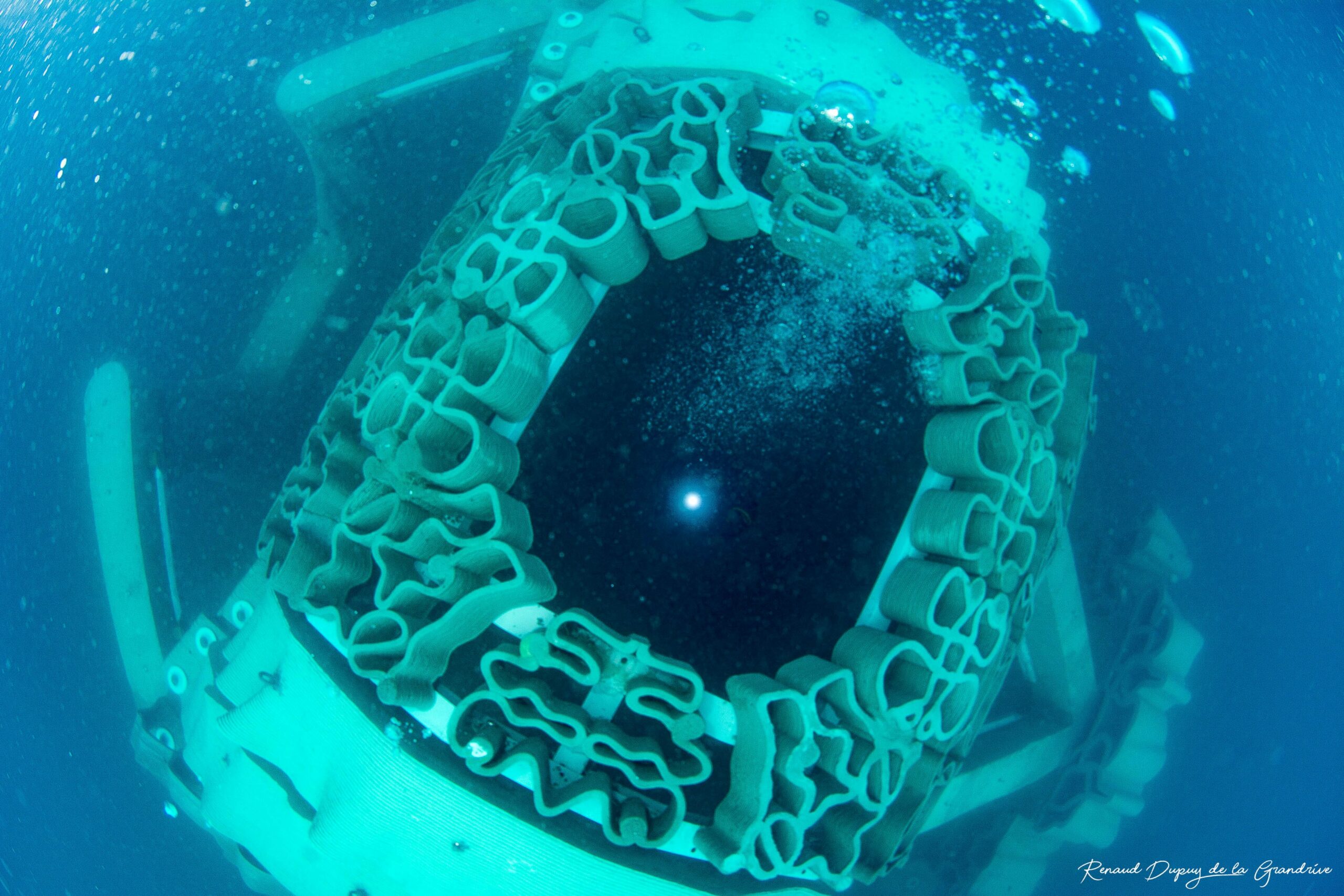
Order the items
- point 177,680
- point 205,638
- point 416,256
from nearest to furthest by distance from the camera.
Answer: point 205,638 < point 177,680 < point 416,256

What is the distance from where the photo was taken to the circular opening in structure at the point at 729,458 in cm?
259

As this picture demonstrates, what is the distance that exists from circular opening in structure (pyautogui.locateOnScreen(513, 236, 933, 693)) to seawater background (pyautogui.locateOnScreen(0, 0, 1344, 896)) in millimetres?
2121

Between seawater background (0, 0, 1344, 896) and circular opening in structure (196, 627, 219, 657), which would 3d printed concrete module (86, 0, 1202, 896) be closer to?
circular opening in structure (196, 627, 219, 657)

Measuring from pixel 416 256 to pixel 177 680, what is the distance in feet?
8.69

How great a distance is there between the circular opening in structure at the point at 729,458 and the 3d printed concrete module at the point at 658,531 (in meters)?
0.01

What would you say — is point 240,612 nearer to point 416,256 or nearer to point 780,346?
point 416,256

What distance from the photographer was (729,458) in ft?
8.83

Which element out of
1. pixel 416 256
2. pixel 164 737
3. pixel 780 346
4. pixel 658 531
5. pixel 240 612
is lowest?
pixel 164 737

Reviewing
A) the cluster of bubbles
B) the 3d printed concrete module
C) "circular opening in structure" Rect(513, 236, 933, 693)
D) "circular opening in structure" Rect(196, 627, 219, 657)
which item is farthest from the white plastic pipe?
Answer: the cluster of bubbles

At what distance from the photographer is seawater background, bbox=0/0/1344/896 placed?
4.34 metres

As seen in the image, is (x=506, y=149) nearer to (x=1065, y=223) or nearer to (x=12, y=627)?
(x=1065, y=223)
